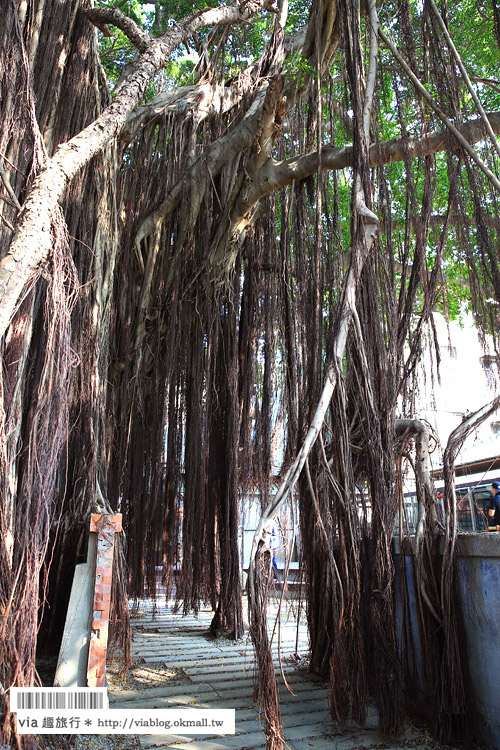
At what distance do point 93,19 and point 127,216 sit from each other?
45.4 inches

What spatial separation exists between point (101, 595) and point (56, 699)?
0.72 m

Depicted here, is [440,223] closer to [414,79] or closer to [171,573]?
[414,79]

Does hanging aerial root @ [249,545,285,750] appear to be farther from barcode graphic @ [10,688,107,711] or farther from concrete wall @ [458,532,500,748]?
concrete wall @ [458,532,500,748]

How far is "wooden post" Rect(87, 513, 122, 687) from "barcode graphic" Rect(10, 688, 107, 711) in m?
0.38

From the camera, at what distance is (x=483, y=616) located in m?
2.10

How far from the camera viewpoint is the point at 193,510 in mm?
3602

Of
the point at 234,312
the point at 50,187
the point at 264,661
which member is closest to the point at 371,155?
the point at 234,312

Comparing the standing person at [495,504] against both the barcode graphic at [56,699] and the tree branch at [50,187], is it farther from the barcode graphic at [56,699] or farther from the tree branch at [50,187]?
the tree branch at [50,187]

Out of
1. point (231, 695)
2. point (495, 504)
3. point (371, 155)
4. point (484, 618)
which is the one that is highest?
point (371, 155)

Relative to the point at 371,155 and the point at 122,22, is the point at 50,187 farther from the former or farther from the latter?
the point at 371,155

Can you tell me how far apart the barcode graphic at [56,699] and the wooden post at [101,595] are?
15.1 inches

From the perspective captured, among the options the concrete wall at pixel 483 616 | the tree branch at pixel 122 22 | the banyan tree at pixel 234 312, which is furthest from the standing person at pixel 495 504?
the tree branch at pixel 122 22

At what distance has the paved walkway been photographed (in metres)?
2.13

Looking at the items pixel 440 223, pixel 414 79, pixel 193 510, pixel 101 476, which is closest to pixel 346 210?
pixel 440 223
